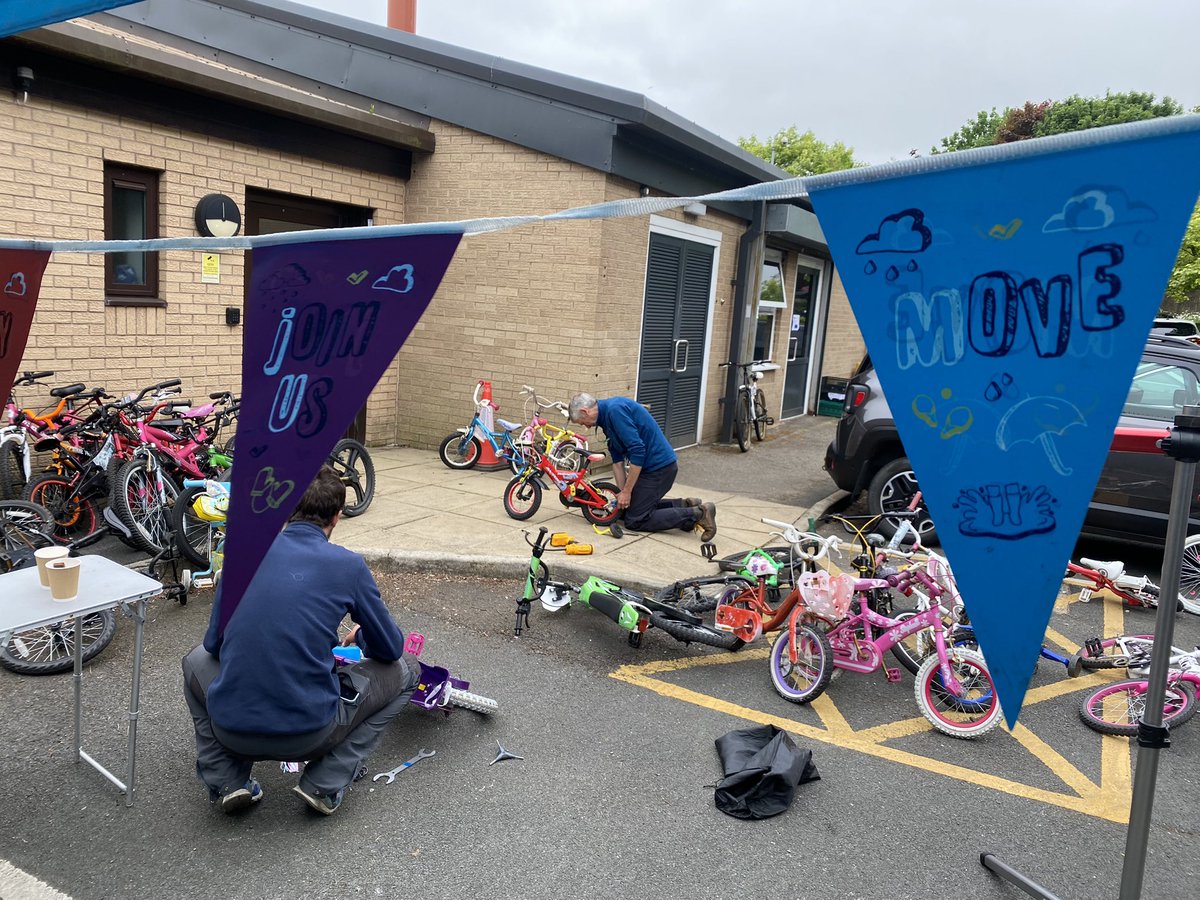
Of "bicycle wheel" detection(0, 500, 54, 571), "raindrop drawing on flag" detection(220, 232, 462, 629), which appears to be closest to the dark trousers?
"bicycle wheel" detection(0, 500, 54, 571)

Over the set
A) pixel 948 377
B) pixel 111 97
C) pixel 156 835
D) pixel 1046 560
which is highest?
pixel 111 97

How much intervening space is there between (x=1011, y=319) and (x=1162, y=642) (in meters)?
1.12

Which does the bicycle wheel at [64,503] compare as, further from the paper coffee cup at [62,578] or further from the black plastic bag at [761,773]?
the black plastic bag at [761,773]

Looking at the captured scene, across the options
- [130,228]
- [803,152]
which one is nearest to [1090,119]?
[803,152]

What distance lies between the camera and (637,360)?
10.4 metres

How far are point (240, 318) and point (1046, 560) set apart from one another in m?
7.95

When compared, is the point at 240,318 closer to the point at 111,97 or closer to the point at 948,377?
the point at 111,97

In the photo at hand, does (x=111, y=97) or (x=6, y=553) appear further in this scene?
(x=111, y=97)

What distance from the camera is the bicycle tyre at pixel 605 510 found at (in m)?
7.41

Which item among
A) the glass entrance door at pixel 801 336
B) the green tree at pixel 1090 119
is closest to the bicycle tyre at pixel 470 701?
the glass entrance door at pixel 801 336

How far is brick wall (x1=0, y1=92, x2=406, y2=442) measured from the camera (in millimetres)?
6566

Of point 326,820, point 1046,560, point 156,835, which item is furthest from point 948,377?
point 156,835

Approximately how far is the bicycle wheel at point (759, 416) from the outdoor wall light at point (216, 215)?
7.45 meters

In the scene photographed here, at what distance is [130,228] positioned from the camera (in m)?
7.52
